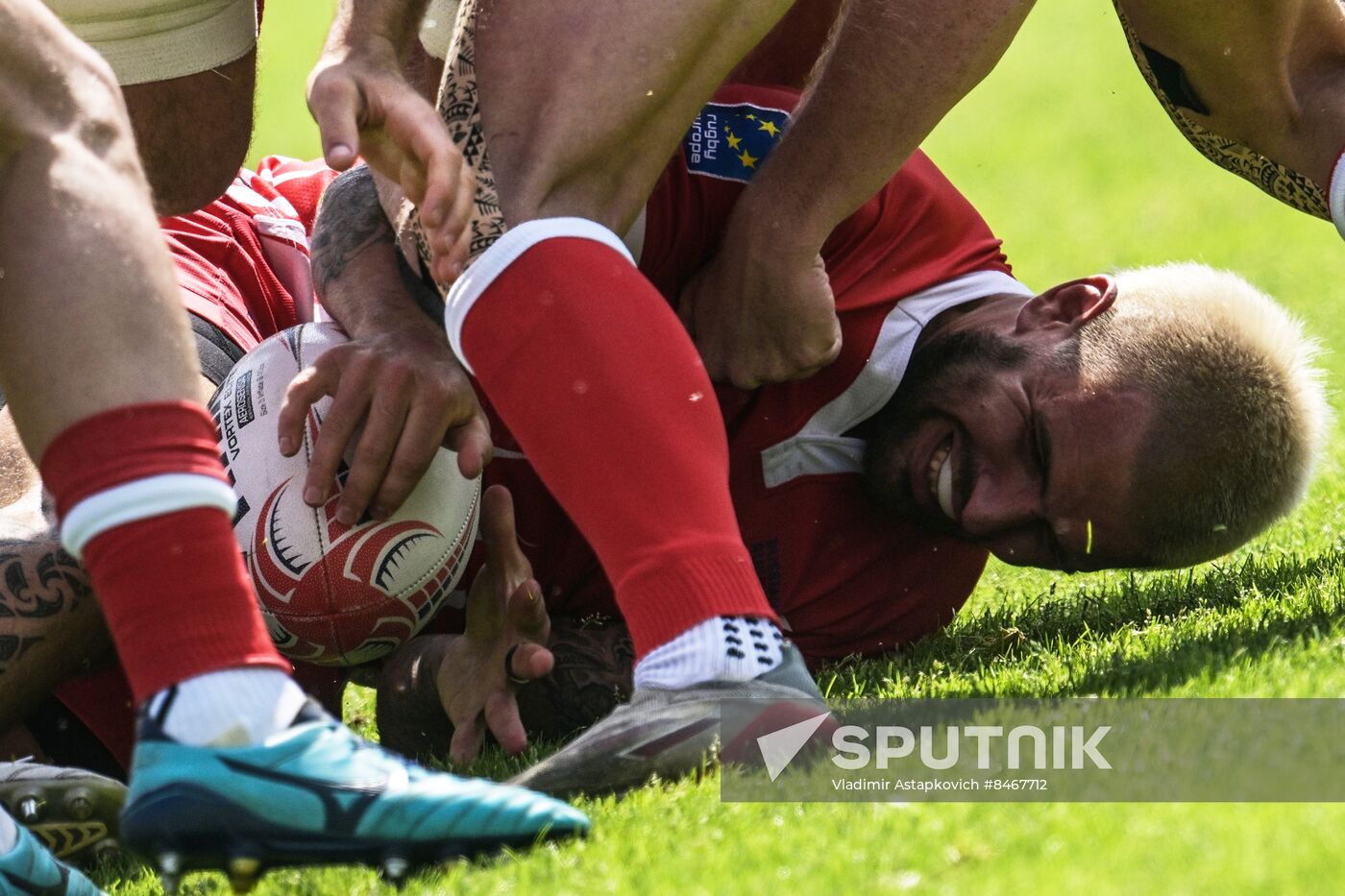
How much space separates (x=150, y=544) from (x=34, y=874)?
0.58 metres

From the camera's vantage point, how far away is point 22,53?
2.18 m

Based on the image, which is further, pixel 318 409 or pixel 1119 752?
pixel 318 409

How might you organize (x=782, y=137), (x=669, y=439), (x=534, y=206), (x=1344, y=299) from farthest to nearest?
(x=1344, y=299)
(x=782, y=137)
(x=534, y=206)
(x=669, y=439)

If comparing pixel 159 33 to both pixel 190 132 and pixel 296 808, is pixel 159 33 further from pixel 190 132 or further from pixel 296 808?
pixel 296 808

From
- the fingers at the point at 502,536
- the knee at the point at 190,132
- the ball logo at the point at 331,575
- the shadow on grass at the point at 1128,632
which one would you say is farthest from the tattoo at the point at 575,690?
the knee at the point at 190,132

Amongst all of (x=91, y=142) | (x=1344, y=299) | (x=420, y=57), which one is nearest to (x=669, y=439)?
(x=91, y=142)

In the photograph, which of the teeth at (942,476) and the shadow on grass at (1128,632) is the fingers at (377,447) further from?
the teeth at (942,476)

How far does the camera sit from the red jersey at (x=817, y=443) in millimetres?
3824

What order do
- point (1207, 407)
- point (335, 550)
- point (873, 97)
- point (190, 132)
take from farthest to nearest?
point (190, 132)
point (1207, 407)
point (335, 550)
point (873, 97)

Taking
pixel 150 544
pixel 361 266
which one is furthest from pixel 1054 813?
pixel 361 266

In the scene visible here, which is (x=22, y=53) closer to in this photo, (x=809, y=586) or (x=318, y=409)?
(x=318, y=409)

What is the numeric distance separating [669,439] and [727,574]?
0.24m

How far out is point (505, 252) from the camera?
9.03 feet

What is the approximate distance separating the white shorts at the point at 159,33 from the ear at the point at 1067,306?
2.39 metres
